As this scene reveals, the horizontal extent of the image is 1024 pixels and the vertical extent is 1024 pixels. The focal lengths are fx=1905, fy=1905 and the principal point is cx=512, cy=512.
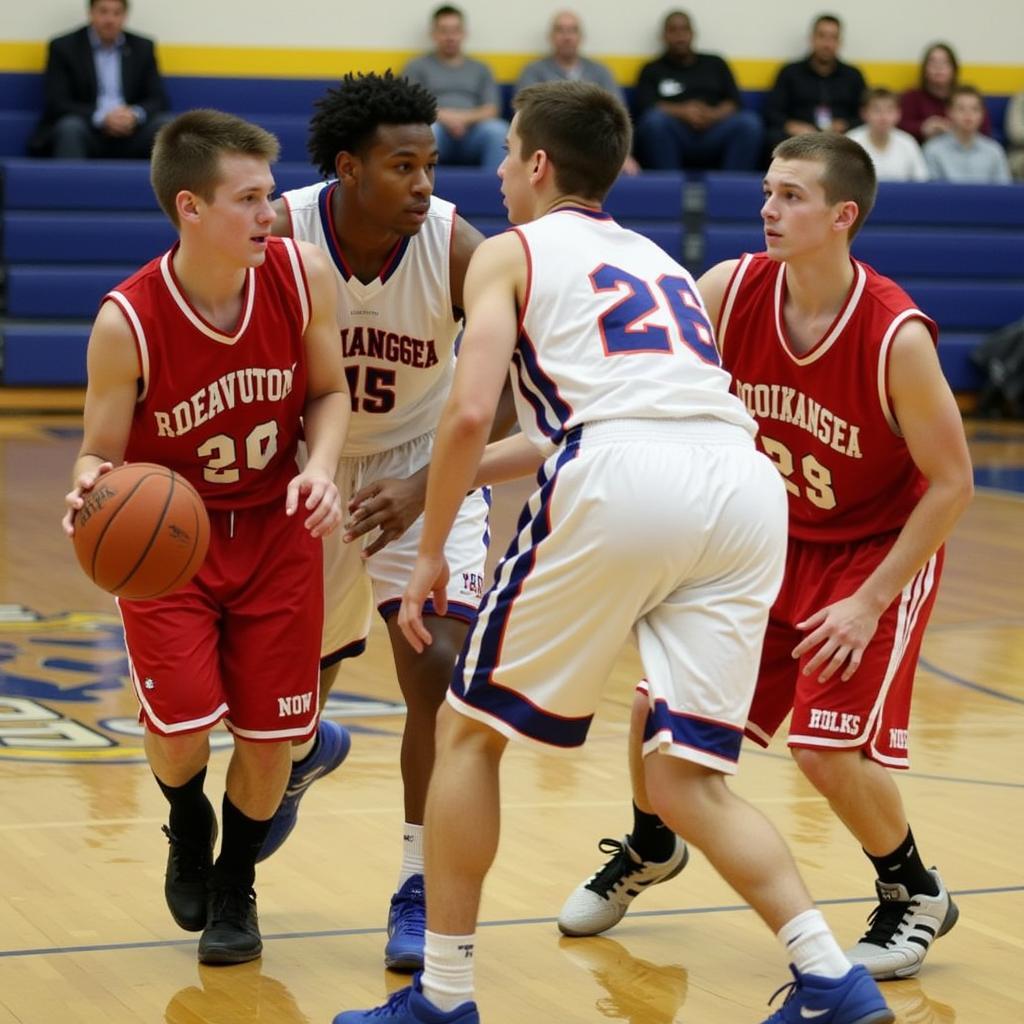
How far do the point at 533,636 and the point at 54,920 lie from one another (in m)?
1.44

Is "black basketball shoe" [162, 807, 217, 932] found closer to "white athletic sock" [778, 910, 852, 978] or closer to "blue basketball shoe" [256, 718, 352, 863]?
"blue basketball shoe" [256, 718, 352, 863]

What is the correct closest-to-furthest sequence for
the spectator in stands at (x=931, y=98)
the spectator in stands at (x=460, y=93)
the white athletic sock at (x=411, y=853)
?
the white athletic sock at (x=411, y=853), the spectator in stands at (x=460, y=93), the spectator in stands at (x=931, y=98)

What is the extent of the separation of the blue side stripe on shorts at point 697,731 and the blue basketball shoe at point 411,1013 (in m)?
0.58

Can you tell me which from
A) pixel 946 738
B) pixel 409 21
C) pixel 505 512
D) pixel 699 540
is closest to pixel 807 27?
pixel 409 21

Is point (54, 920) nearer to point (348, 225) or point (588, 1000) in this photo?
point (588, 1000)

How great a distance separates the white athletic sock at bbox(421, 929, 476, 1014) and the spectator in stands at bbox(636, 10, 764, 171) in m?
13.0

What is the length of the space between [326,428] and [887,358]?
115 centimetres

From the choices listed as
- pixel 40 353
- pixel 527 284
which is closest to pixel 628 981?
pixel 527 284

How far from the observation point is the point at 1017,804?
5.23 metres

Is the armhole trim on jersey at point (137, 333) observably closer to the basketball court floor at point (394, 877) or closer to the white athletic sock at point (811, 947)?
the basketball court floor at point (394, 877)

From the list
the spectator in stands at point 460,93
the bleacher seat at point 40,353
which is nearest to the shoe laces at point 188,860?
the bleacher seat at point 40,353

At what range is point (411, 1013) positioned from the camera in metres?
3.31

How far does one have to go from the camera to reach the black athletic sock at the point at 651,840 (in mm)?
4152

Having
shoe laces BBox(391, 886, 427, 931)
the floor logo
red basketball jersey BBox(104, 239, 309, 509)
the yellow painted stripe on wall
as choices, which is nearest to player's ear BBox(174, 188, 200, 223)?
red basketball jersey BBox(104, 239, 309, 509)
